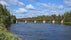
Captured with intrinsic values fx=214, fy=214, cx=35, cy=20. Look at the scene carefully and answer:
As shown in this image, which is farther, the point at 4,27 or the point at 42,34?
the point at 42,34

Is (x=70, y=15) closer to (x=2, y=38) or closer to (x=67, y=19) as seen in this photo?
(x=67, y=19)

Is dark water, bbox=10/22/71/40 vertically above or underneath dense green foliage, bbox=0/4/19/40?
underneath

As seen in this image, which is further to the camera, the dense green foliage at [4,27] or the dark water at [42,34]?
the dark water at [42,34]

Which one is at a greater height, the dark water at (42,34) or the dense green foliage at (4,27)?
the dense green foliage at (4,27)

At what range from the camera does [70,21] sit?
177 m

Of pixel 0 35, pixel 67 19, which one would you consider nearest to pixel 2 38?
pixel 0 35

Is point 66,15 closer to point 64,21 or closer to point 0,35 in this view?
point 64,21

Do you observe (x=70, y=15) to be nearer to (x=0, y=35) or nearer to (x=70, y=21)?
(x=70, y=21)

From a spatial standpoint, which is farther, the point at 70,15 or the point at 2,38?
the point at 70,15

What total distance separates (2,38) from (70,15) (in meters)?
163

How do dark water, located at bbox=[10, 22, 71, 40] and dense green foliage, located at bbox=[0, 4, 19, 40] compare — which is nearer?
dense green foliage, located at bbox=[0, 4, 19, 40]

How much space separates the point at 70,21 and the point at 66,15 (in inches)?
271

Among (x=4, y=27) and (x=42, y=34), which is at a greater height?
(x=4, y=27)

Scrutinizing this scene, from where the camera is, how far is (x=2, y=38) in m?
19.8
